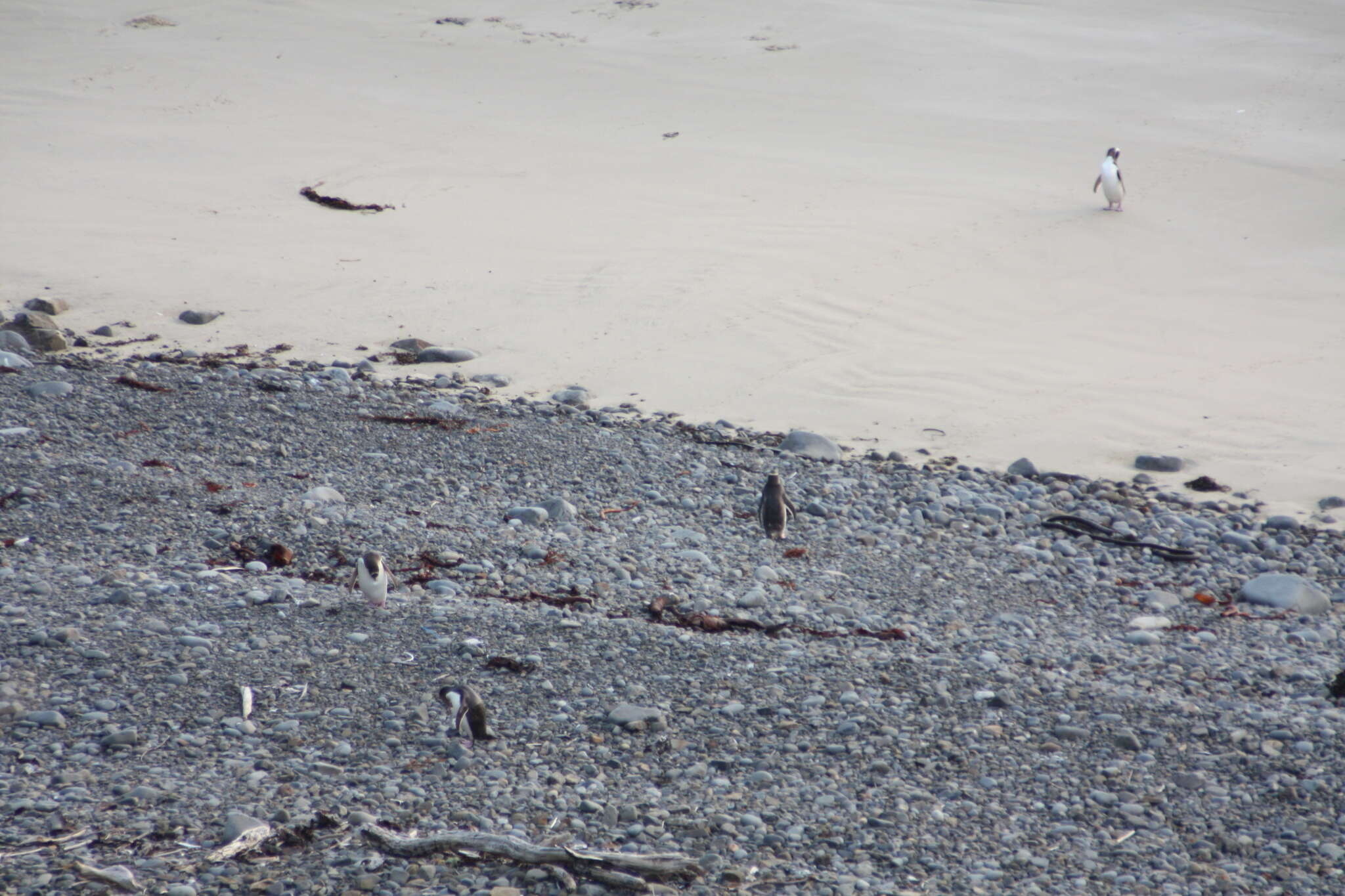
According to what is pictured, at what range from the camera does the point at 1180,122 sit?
14.8 meters

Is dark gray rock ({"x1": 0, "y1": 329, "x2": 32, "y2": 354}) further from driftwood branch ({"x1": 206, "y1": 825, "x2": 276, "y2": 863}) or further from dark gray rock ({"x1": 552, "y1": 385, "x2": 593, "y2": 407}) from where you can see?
driftwood branch ({"x1": 206, "y1": 825, "x2": 276, "y2": 863})

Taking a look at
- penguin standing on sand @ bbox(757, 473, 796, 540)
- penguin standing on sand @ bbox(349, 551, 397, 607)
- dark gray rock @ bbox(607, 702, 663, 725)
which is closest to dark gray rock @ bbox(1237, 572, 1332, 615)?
penguin standing on sand @ bbox(757, 473, 796, 540)

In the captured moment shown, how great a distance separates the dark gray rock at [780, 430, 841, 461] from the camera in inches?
260

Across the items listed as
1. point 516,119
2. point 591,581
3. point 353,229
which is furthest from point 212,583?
point 516,119

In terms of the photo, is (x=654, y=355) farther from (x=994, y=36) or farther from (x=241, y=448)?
(x=994, y=36)

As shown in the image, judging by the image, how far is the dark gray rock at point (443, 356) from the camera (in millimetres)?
7801

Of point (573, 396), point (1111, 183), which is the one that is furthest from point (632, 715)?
point (1111, 183)

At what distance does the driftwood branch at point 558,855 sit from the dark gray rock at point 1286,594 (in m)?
3.39

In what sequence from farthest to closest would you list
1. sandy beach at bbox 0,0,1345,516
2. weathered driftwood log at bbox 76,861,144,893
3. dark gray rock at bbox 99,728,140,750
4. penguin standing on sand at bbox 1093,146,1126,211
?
penguin standing on sand at bbox 1093,146,1126,211 → sandy beach at bbox 0,0,1345,516 → dark gray rock at bbox 99,728,140,750 → weathered driftwood log at bbox 76,861,144,893

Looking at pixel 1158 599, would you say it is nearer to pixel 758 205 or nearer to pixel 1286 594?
pixel 1286 594

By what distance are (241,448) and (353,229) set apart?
200 inches

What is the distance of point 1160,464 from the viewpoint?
22.3 feet

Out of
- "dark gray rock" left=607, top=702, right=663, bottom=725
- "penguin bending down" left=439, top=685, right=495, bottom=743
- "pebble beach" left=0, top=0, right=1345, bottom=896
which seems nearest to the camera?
"pebble beach" left=0, top=0, right=1345, bottom=896

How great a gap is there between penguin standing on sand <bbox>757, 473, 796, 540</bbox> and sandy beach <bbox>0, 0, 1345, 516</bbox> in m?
1.61
